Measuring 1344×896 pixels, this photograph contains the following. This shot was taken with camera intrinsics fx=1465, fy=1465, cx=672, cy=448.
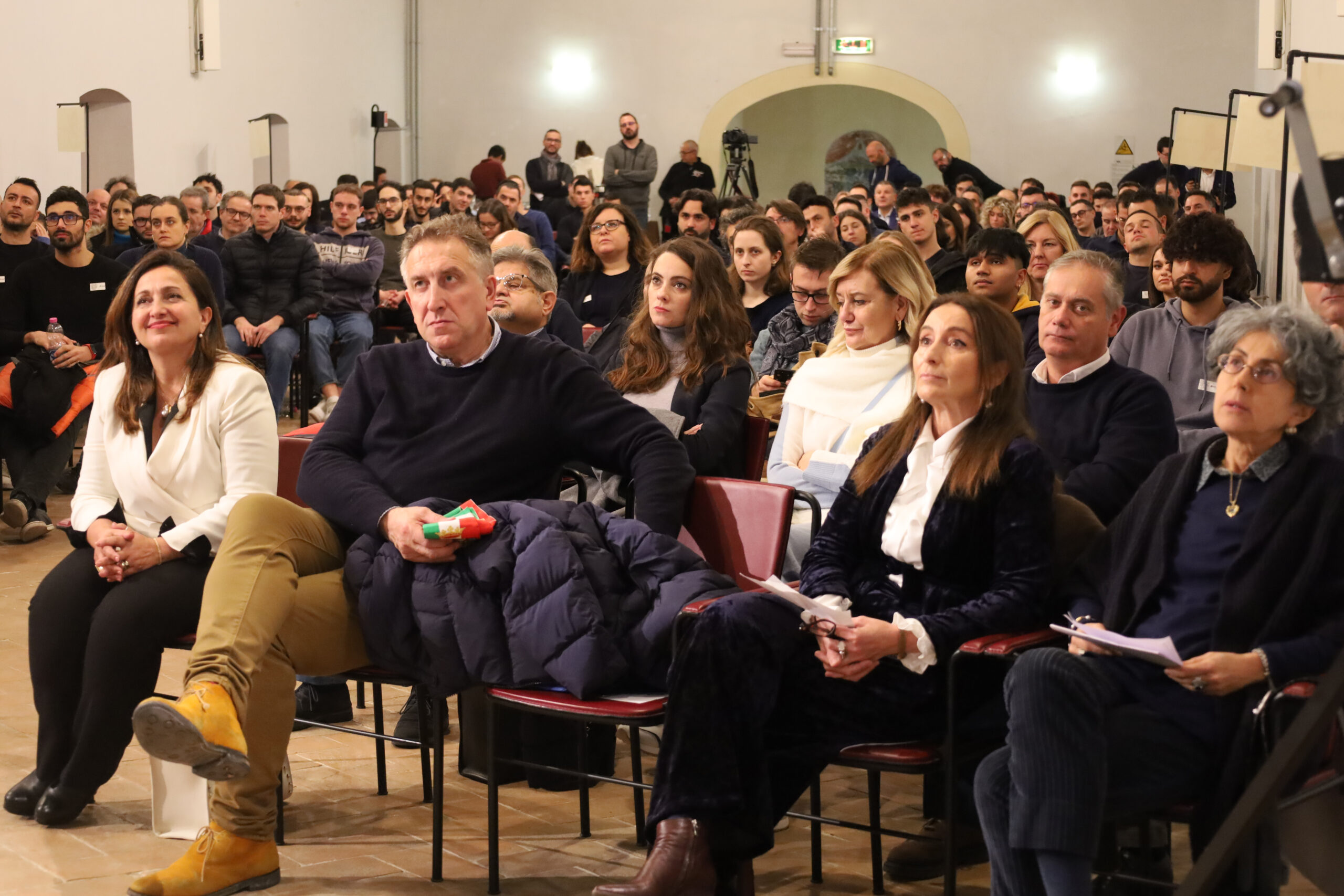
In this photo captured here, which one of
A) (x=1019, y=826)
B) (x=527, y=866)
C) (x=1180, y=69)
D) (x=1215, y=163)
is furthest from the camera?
(x=1180, y=69)

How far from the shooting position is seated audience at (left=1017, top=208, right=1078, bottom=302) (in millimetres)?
5176

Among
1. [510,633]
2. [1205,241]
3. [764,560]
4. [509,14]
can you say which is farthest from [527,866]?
[509,14]

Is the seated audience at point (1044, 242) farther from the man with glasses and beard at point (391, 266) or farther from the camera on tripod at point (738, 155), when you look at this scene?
the camera on tripod at point (738, 155)

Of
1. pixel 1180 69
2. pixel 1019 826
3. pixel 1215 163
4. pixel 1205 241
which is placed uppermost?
pixel 1180 69

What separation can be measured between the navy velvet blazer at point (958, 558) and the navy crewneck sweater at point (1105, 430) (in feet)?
1.53

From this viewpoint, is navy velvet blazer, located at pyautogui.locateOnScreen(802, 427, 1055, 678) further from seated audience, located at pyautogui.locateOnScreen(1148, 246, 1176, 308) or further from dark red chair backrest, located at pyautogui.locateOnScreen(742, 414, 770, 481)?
seated audience, located at pyautogui.locateOnScreen(1148, 246, 1176, 308)

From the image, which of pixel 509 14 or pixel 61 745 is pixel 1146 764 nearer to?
pixel 61 745

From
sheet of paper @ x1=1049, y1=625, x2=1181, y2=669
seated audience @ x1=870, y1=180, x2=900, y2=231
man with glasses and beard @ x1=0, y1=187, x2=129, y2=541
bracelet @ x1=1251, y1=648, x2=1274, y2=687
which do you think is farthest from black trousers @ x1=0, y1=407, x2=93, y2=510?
seated audience @ x1=870, y1=180, x2=900, y2=231

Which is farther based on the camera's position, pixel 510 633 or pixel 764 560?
pixel 764 560

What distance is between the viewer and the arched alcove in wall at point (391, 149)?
666 inches

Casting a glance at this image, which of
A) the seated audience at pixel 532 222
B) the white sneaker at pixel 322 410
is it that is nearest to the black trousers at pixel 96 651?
the white sneaker at pixel 322 410

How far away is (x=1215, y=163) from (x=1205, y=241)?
6.63 meters

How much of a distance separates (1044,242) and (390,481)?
3.00m

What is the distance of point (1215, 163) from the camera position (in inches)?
392
